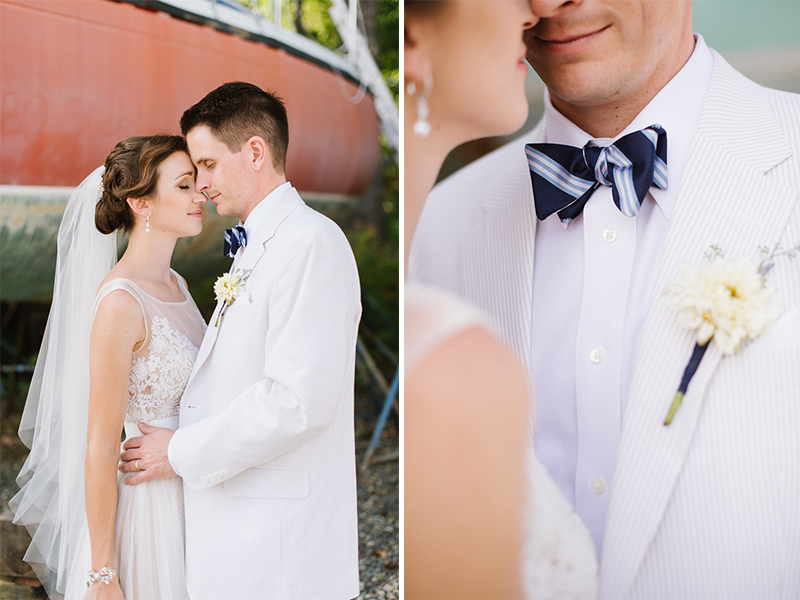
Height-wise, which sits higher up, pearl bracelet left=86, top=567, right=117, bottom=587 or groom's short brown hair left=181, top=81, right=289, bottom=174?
groom's short brown hair left=181, top=81, right=289, bottom=174

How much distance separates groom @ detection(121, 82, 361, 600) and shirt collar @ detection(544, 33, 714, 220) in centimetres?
88

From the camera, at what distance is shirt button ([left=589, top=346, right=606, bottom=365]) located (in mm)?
1559

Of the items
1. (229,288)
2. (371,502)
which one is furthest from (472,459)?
(371,502)

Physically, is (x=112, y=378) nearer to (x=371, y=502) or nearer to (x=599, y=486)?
(x=599, y=486)

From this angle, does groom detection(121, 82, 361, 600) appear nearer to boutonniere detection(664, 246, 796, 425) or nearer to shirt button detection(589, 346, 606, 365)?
shirt button detection(589, 346, 606, 365)

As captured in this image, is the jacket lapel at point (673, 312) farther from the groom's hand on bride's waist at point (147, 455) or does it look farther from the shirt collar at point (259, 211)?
the groom's hand on bride's waist at point (147, 455)

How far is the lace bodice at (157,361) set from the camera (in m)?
1.59

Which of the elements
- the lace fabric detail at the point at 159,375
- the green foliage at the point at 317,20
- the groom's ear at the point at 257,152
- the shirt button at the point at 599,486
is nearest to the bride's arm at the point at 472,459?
the shirt button at the point at 599,486

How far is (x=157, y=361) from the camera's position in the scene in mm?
1604

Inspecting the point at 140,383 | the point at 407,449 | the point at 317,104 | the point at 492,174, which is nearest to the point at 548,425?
the point at 407,449

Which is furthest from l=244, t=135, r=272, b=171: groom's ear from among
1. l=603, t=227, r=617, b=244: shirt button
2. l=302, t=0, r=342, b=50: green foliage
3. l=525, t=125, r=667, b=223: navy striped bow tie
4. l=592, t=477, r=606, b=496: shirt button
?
l=302, t=0, r=342, b=50: green foliage

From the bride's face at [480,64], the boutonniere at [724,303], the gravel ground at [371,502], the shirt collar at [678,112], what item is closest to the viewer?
the boutonniere at [724,303]

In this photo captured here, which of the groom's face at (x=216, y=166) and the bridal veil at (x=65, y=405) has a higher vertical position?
the groom's face at (x=216, y=166)

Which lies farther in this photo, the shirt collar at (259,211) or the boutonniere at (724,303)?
the shirt collar at (259,211)
